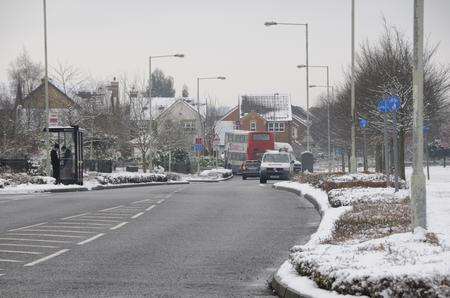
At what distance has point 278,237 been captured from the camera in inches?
599

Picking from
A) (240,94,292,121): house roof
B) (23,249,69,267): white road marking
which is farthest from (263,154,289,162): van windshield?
(240,94,292,121): house roof

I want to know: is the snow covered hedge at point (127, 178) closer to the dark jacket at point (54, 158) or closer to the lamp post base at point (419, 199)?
the dark jacket at point (54, 158)

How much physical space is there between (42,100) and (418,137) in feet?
281

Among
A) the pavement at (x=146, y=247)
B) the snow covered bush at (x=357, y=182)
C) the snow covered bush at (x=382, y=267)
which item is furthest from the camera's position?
the snow covered bush at (x=357, y=182)

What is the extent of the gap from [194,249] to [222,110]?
132 metres

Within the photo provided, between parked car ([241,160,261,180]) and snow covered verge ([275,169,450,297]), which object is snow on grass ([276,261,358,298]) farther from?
parked car ([241,160,261,180])

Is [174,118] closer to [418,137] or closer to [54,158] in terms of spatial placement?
[54,158]

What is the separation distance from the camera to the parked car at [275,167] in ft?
162

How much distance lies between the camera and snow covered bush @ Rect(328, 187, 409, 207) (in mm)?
19438

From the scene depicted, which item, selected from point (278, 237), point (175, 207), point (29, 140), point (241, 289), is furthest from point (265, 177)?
point (241, 289)

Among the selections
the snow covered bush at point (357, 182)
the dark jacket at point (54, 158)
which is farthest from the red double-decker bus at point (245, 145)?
the snow covered bush at point (357, 182)

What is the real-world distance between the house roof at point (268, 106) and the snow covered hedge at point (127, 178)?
75.2 m

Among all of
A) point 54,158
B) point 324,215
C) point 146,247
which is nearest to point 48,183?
point 54,158

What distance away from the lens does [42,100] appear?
92.9 meters
